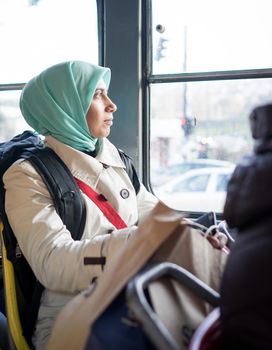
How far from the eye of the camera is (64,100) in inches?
68.0

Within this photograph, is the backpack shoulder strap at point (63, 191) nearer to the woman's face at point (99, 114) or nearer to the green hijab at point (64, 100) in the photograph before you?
the green hijab at point (64, 100)

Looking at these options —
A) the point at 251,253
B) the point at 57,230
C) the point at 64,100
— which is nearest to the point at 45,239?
the point at 57,230

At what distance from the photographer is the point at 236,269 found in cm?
68

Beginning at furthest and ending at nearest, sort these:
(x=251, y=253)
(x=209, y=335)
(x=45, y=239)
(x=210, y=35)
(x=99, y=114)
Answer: (x=210, y=35) → (x=99, y=114) → (x=45, y=239) → (x=209, y=335) → (x=251, y=253)

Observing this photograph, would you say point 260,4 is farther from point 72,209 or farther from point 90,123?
point 72,209

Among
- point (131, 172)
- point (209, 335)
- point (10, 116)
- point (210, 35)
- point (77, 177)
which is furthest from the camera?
point (10, 116)

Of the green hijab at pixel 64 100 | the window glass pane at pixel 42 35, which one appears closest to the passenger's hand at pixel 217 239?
the green hijab at pixel 64 100

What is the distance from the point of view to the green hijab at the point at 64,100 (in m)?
1.72

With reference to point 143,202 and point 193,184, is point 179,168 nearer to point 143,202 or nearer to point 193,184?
point 193,184

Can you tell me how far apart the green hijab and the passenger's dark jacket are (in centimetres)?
111

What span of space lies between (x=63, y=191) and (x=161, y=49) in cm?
128

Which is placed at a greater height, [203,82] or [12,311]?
[203,82]

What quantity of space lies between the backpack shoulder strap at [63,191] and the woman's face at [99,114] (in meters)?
0.27

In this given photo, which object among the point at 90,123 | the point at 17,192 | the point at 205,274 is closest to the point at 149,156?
the point at 90,123
